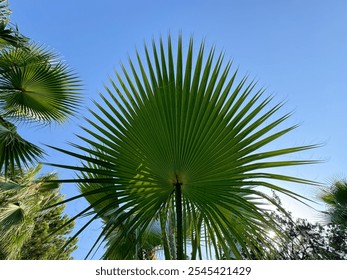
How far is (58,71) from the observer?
4.59 meters

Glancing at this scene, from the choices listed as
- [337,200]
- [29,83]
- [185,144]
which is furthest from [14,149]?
[337,200]

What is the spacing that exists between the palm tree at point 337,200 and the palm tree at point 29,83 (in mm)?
5308

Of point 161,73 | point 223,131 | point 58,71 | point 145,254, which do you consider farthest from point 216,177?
point 58,71

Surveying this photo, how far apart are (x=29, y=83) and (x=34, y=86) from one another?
0.25 feet

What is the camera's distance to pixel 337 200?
718 centimetres

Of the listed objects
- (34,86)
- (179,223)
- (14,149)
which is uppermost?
(34,86)

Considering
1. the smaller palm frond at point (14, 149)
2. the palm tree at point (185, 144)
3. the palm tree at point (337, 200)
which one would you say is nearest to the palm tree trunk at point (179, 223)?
the palm tree at point (185, 144)

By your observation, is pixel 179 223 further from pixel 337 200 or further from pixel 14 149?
pixel 337 200

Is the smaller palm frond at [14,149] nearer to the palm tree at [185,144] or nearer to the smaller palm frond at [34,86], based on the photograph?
the smaller palm frond at [34,86]

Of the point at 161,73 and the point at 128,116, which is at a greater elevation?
the point at 161,73

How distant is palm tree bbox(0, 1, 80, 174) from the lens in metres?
4.40
